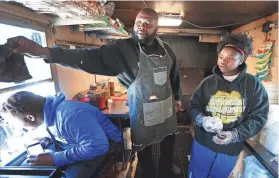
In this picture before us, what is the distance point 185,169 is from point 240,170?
2.76 feet

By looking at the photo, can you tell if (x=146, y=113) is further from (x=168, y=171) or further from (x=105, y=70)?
(x=168, y=171)

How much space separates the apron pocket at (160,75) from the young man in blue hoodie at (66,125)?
1.72 ft

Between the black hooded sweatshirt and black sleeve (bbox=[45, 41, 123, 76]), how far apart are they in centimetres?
64

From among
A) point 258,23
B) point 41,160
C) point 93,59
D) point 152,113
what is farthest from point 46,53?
point 258,23

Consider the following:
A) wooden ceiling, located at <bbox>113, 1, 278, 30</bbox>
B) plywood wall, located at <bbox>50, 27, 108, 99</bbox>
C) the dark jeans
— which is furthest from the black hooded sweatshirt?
wooden ceiling, located at <bbox>113, 1, 278, 30</bbox>

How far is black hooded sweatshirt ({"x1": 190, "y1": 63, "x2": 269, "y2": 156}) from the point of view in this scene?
1104 millimetres

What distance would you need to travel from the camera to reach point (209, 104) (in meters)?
1.20

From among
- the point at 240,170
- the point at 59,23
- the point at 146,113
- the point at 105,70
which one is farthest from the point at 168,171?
the point at 59,23

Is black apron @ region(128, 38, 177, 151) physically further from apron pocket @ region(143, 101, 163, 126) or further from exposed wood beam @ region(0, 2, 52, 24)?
exposed wood beam @ region(0, 2, 52, 24)

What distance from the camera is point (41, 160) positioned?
91 cm

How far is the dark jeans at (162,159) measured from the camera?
1503mm

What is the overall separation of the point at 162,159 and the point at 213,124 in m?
0.80

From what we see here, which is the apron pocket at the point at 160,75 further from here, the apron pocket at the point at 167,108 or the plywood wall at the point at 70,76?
the plywood wall at the point at 70,76

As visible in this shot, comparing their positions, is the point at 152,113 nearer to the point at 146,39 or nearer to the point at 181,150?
the point at 146,39
